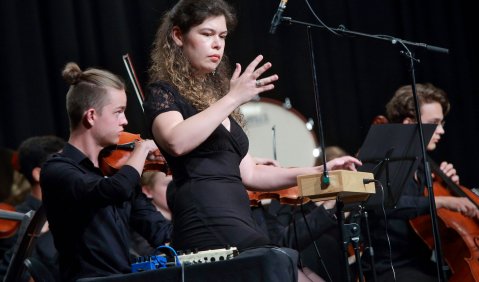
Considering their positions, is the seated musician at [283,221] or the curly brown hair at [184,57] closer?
the curly brown hair at [184,57]

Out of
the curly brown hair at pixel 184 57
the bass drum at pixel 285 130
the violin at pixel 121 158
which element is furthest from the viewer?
the bass drum at pixel 285 130

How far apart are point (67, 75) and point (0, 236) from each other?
4.30 ft

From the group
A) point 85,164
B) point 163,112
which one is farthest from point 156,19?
point 163,112

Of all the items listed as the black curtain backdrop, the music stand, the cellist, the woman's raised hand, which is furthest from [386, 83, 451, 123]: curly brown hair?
the woman's raised hand

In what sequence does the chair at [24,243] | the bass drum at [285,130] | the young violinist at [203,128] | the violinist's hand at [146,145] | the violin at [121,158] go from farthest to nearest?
1. the bass drum at [285,130]
2. the chair at [24,243]
3. the violin at [121,158]
4. the violinist's hand at [146,145]
5. the young violinist at [203,128]

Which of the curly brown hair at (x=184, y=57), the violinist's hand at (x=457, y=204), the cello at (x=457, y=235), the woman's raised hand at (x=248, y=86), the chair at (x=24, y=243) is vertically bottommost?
the cello at (x=457, y=235)

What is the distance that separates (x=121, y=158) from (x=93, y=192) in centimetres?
39

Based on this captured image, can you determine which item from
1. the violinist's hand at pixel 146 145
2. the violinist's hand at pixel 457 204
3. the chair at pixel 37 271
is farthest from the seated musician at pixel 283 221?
the chair at pixel 37 271

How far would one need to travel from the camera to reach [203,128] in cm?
221

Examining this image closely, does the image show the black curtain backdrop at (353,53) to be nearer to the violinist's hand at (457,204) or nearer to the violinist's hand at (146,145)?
the violinist's hand at (457,204)

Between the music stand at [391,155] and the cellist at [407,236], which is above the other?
the music stand at [391,155]

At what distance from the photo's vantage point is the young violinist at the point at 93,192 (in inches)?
102

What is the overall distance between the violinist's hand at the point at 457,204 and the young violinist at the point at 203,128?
4.67 ft

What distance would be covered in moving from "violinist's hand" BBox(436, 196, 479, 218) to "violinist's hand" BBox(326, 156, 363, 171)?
4.65 feet
